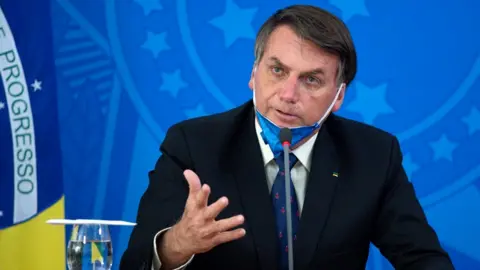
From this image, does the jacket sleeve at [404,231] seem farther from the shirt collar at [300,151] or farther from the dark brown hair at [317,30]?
the dark brown hair at [317,30]

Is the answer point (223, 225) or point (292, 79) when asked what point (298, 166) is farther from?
point (223, 225)

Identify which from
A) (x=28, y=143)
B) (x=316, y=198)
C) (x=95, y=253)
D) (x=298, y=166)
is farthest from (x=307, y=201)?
(x=28, y=143)

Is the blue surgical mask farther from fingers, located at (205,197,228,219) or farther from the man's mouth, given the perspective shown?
fingers, located at (205,197,228,219)

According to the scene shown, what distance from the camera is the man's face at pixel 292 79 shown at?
2.19m

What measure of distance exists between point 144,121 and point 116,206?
0.52 metres

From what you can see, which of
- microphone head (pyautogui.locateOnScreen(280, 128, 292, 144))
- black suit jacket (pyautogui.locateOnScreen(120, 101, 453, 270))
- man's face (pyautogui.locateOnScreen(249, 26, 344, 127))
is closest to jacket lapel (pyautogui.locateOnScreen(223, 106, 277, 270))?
black suit jacket (pyautogui.locateOnScreen(120, 101, 453, 270))

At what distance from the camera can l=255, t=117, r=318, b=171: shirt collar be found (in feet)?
7.59

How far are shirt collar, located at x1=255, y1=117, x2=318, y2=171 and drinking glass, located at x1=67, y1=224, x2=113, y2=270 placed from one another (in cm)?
58

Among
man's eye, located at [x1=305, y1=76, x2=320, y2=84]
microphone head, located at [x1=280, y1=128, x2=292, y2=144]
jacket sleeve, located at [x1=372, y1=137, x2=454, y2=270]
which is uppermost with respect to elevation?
man's eye, located at [x1=305, y1=76, x2=320, y2=84]

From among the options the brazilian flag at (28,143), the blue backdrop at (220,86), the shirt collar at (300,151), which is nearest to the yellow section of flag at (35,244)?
the brazilian flag at (28,143)

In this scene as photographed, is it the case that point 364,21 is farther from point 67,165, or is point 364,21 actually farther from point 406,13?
point 67,165

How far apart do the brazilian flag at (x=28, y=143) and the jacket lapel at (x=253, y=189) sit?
6.54 ft

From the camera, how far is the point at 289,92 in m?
2.17

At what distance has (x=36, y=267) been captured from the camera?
13.5 feet
